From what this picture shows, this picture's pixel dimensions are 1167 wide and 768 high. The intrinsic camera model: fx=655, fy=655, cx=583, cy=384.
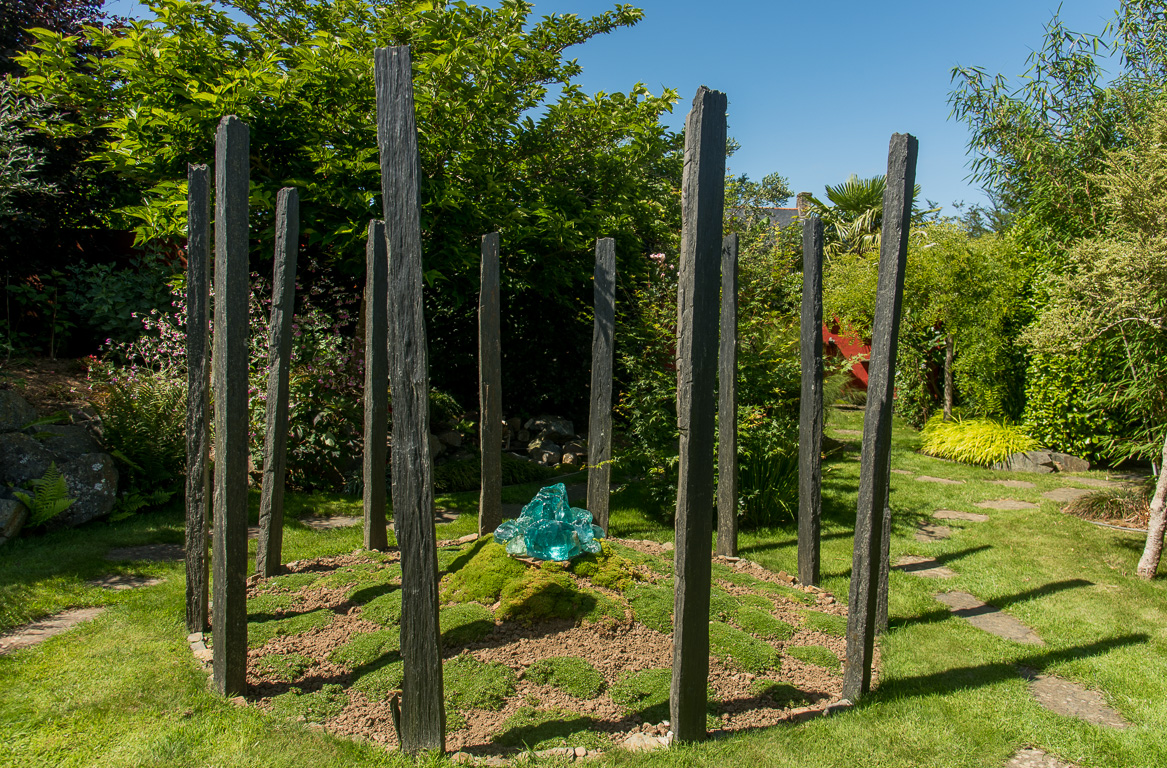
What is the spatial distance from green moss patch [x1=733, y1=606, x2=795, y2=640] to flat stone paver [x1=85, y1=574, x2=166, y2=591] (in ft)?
13.9

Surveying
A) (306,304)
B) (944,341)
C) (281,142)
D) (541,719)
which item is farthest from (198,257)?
(944,341)

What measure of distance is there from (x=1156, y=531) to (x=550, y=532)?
5015 millimetres

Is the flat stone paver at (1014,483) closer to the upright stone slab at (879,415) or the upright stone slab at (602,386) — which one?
the upright stone slab at (602,386)

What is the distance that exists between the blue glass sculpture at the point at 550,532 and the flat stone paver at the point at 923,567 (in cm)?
306

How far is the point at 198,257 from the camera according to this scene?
150 inches

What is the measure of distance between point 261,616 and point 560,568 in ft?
6.30

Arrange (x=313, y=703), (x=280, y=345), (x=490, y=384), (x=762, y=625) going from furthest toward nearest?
(x=490, y=384) < (x=280, y=345) < (x=762, y=625) < (x=313, y=703)

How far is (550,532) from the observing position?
444 cm

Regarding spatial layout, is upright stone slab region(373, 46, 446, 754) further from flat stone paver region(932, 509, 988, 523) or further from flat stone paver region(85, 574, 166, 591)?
flat stone paver region(932, 509, 988, 523)

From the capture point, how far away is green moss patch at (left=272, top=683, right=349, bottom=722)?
3.15m

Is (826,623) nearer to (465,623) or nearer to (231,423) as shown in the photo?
(465,623)

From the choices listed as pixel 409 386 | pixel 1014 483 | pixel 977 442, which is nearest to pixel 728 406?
pixel 409 386

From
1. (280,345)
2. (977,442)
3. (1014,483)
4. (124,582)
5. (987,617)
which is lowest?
(987,617)

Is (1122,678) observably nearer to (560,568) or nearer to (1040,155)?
(560,568)
